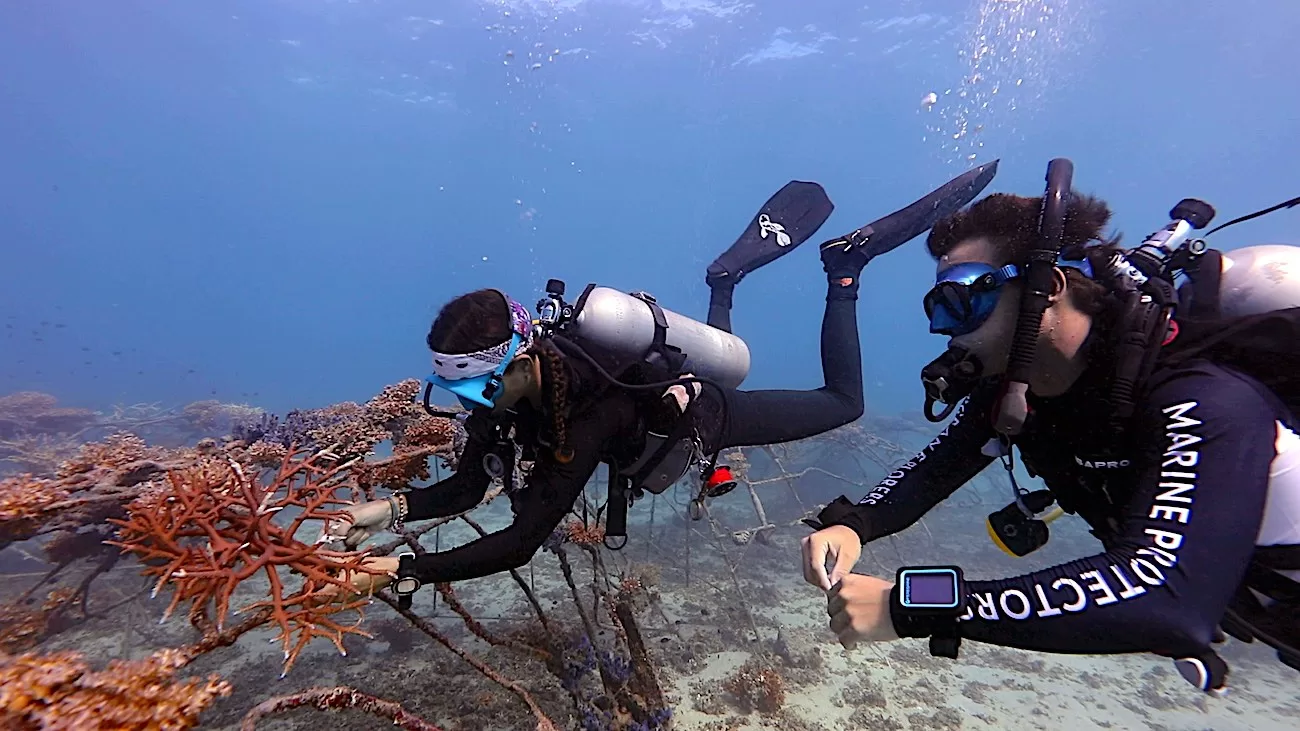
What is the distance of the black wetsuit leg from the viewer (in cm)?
504

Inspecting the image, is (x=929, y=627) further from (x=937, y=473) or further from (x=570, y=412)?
(x=570, y=412)

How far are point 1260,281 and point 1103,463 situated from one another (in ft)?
3.12

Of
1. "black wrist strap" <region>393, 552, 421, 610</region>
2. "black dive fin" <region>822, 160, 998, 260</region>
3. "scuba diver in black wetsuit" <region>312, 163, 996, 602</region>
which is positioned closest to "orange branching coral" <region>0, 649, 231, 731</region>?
"scuba diver in black wetsuit" <region>312, 163, 996, 602</region>

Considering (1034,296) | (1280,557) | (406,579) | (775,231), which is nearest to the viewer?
(1280,557)

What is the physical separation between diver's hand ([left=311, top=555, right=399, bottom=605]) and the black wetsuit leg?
2497mm

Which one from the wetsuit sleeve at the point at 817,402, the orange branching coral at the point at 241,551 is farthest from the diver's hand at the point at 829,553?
the orange branching coral at the point at 241,551

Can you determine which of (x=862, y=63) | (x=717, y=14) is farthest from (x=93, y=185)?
(x=862, y=63)

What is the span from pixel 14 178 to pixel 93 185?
10759mm

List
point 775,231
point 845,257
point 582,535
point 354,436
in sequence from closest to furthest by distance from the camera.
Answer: point 354,436
point 582,535
point 845,257
point 775,231

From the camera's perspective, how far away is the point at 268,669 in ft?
21.2

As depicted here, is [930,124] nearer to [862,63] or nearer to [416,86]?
[862,63]

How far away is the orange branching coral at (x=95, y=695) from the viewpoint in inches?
71.3

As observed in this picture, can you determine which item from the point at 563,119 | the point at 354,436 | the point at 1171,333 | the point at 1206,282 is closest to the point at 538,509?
the point at 354,436

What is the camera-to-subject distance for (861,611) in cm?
204
